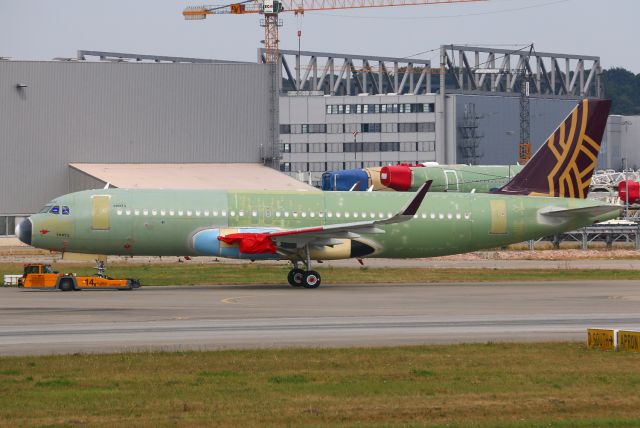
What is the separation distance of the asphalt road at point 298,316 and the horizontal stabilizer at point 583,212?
4932 mm

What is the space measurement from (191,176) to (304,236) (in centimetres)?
4886

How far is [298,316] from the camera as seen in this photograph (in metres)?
38.3

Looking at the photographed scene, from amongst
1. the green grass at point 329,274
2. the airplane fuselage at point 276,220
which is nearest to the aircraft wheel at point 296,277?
the airplane fuselage at point 276,220

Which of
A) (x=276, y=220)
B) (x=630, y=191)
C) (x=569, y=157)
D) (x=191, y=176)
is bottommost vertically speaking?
(x=630, y=191)

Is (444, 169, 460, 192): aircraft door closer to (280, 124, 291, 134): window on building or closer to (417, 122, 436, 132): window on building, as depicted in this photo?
(417, 122, 436, 132): window on building

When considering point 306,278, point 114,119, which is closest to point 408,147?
point 114,119

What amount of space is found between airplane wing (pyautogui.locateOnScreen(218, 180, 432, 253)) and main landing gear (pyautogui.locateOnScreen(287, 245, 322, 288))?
2.95 ft

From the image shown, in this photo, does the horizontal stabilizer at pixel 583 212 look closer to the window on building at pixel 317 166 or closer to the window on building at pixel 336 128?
the window on building at pixel 336 128

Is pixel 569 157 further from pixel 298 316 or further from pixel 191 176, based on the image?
pixel 191 176

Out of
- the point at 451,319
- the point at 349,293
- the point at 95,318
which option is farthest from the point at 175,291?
the point at 451,319

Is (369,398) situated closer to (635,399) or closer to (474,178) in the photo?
(635,399)

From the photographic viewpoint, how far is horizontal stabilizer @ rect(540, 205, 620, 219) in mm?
56781

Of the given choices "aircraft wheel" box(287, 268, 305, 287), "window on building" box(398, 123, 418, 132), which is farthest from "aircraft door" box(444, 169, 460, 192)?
"window on building" box(398, 123, 418, 132)

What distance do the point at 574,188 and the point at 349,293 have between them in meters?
15.6
